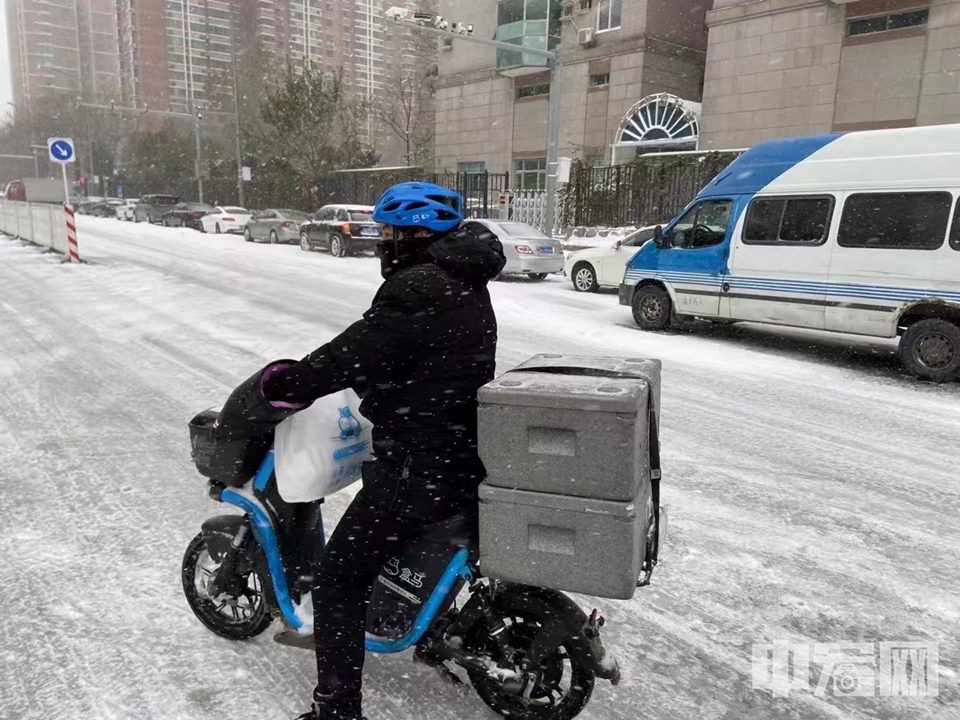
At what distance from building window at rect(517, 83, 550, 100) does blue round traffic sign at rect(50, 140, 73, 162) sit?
2193 centimetres

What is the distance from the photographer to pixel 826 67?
23172 millimetres

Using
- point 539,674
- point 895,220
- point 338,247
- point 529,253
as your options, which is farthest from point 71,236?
point 539,674

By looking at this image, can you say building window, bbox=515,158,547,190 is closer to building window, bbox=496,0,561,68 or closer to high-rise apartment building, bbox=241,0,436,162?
building window, bbox=496,0,561,68

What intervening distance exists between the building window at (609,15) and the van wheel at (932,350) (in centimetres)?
2599

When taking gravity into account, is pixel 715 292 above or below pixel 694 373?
above

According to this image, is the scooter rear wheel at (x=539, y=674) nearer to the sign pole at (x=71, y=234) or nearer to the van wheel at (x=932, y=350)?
the van wheel at (x=932, y=350)

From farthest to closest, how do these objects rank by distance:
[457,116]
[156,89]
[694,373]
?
[156,89] → [457,116] → [694,373]

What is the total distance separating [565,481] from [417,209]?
0.99 metres

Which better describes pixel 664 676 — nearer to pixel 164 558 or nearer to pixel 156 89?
pixel 164 558

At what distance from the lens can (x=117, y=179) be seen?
66.9 metres

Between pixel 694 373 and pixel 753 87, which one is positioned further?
pixel 753 87

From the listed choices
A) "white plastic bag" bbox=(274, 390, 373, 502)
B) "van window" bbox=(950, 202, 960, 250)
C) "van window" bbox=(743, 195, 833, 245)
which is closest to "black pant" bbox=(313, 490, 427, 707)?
"white plastic bag" bbox=(274, 390, 373, 502)

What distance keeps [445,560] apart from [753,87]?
26611 millimetres

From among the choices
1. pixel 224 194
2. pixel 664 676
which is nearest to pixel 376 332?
pixel 664 676
